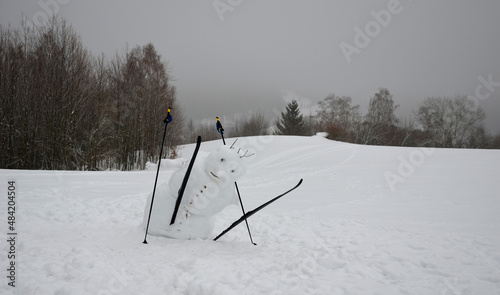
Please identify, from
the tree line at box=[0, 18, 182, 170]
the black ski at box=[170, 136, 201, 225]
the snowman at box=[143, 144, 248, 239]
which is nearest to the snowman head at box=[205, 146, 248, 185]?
the snowman at box=[143, 144, 248, 239]

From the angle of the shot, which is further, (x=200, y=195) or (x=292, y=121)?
(x=292, y=121)

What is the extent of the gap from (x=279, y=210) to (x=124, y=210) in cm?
307

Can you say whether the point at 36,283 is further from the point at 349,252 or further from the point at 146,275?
the point at 349,252

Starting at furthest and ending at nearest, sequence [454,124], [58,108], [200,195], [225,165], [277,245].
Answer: [454,124], [58,108], [277,245], [200,195], [225,165]

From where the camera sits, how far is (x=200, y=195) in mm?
2754

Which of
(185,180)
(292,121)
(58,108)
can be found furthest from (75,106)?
(292,121)

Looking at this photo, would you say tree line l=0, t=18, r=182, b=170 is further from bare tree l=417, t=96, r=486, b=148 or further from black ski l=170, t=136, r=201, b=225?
bare tree l=417, t=96, r=486, b=148

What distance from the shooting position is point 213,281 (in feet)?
7.16

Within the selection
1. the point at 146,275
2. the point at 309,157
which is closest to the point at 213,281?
the point at 146,275

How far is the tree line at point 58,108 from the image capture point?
10180 mm

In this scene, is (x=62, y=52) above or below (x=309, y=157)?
above

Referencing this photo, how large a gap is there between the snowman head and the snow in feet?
2.78

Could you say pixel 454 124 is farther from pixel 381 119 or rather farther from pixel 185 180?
pixel 185 180

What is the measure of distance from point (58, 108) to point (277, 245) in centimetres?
1187
